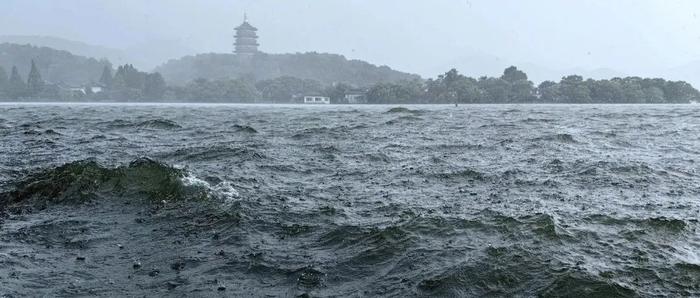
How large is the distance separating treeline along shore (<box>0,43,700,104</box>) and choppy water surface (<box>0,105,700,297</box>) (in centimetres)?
7757

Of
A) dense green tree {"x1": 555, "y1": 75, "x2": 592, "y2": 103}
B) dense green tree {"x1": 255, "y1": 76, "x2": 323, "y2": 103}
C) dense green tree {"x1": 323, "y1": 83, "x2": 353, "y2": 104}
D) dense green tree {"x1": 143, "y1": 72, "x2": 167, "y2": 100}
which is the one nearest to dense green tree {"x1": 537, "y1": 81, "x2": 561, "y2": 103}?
dense green tree {"x1": 555, "y1": 75, "x2": 592, "y2": 103}

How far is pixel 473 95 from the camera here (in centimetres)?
8956

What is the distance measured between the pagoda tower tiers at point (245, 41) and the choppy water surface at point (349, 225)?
171571mm

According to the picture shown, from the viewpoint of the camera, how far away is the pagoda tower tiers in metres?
181

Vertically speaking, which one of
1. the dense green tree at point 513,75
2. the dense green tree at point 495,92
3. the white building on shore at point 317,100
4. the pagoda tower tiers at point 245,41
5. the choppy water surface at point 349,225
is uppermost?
the pagoda tower tiers at point 245,41

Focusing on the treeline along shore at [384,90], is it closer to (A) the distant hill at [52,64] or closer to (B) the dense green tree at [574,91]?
(B) the dense green tree at [574,91]

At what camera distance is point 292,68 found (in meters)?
174

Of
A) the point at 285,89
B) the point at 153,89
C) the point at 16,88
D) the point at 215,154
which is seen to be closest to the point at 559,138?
the point at 215,154

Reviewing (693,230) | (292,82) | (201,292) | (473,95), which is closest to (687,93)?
(473,95)

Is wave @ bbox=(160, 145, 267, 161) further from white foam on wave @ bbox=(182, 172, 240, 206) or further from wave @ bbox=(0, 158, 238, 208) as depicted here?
white foam on wave @ bbox=(182, 172, 240, 206)

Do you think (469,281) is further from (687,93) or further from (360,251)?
(687,93)

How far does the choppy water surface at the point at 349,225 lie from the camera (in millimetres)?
5859

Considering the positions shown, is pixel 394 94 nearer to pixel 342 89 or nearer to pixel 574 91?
pixel 342 89

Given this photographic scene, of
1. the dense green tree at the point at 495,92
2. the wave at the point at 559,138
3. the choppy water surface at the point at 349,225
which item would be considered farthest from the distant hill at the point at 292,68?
the choppy water surface at the point at 349,225
